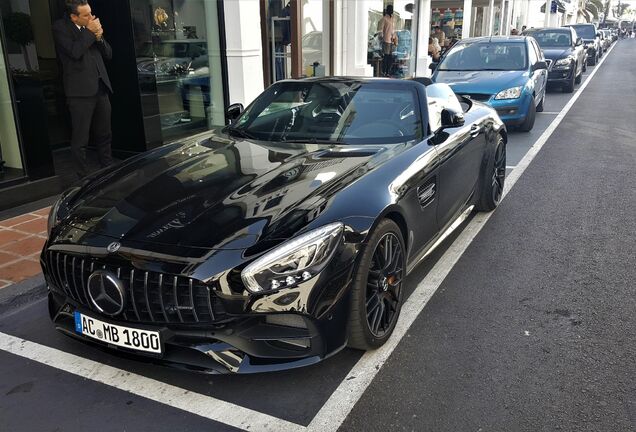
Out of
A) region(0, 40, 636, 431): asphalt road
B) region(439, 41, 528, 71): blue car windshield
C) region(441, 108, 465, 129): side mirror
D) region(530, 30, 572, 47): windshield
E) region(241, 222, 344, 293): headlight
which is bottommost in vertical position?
region(0, 40, 636, 431): asphalt road

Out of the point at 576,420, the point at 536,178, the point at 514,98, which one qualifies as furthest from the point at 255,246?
the point at 514,98

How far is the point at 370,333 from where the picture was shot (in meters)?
2.96

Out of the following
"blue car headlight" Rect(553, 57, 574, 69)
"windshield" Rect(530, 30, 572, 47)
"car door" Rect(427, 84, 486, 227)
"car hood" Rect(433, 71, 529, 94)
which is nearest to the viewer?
"car door" Rect(427, 84, 486, 227)

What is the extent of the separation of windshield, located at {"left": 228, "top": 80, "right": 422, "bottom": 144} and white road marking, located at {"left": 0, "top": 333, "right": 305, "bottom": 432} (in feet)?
6.32

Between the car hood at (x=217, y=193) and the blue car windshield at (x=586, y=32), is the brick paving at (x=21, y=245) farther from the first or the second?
the blue car windshield at (x=586, y=32)

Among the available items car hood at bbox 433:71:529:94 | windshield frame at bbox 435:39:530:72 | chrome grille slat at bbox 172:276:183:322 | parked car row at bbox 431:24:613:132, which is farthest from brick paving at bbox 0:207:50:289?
windshield frame at bbox 435:39:530:72

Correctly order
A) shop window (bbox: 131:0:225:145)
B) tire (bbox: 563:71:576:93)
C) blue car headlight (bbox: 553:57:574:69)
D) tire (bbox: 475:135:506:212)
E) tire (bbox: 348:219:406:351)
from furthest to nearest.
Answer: tire (bbox: 563:71:576:93) → blue car headlight (bbox: 553:57:574:69) → shop window (bbox: 131:0:225:145) → tire (bbox: 475:135:506:212) → tire (bbox: 348:219:406:351)

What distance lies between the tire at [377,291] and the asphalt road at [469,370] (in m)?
0.17

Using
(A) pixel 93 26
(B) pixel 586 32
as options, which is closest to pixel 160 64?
(A) pixel 93 26

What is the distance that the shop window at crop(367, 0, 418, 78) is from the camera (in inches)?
536

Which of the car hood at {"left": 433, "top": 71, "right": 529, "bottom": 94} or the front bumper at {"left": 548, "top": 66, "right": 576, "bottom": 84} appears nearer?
the car hood at {"left": 433, "top": 71, "right": 529, "bottom": 94}

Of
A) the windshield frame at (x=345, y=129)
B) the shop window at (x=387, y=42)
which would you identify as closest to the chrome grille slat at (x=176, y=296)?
the windshield frame at (x=345, y=129)

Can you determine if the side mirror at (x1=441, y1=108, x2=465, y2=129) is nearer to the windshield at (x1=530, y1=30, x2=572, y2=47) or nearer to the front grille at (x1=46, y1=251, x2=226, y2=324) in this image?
the front grille at (x1=46, y1=251, x2=226, y2=324)

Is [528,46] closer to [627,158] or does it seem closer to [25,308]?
[627,158]
